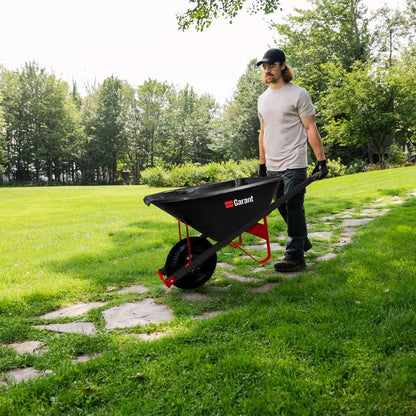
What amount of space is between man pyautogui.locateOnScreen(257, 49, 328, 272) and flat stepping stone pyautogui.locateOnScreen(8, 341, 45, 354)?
208cm

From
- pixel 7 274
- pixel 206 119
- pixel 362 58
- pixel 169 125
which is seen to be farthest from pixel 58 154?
pixel 7 274

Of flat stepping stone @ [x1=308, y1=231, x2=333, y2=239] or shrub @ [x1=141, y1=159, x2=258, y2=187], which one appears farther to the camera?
shrub @ [x1=141, y1=159, x2=258, y2=187]

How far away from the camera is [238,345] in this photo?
6.47ft

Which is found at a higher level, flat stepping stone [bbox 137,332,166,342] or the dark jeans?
the dark jeans

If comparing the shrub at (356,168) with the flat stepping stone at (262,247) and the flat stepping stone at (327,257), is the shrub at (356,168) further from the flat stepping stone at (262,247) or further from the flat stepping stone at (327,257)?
the flat stepping stone at (327,257)

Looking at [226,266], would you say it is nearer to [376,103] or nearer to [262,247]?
[262,247]

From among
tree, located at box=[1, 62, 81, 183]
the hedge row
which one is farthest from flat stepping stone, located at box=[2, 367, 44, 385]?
tree, located at box=[1, 62, 81, 183]

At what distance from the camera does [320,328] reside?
211 cm

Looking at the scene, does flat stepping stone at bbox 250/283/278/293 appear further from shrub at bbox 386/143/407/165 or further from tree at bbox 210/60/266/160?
tree at bbox 210/60/266/160

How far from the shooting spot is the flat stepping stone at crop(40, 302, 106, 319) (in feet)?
8.65

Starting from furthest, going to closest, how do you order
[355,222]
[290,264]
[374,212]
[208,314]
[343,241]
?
[374,212] < [355,222] < [343,241] < [290,264] < [208,314]

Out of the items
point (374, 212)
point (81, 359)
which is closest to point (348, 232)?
point (374, 212)

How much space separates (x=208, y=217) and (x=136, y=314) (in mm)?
868

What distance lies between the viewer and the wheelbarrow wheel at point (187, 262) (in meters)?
2.94
